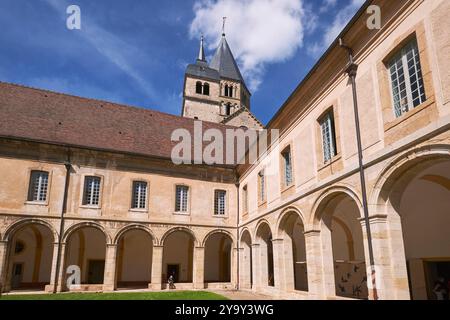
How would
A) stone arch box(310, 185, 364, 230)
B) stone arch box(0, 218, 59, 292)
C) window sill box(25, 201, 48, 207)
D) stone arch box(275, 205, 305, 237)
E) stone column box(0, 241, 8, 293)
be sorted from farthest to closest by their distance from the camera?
stone arch box(0, 218, 59, 292), window sill box(25, 201, 48, 207), stone column box(0, 241, 8, 293), stone arch box(275, 205, 305, 237), stone arch box(310, 185, 364, 230)

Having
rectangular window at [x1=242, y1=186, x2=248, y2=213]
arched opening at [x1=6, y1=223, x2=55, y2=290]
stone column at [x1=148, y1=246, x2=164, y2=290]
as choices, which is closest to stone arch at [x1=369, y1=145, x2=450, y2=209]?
rectangular window at [x1=242, y1=186, x2=248, y2=213]

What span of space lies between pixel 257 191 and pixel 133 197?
619cm

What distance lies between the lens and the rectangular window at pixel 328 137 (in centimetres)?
936

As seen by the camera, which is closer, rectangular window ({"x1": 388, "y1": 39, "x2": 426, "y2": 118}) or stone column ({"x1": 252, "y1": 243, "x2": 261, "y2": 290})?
rectangular window ({"x1": 388, "y1": 39, "x2": 426, "y2": 118})

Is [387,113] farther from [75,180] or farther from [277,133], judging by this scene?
[75,180]

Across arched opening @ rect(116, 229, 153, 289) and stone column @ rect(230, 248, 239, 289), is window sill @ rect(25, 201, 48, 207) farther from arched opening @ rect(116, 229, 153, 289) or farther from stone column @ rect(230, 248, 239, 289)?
stone column @ rect(230, 248, 239, 289)

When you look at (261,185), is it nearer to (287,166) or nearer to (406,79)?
(287,166)

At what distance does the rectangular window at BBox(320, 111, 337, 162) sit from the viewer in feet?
30.7

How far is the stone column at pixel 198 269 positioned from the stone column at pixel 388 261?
1136 cm

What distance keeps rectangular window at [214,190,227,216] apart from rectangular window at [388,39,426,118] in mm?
12473

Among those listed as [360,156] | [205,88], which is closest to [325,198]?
[360,156]

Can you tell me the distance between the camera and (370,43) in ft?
25.3

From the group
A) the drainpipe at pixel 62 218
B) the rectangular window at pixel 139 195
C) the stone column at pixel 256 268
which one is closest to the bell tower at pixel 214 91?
the rectangular window at pixel 139 195
